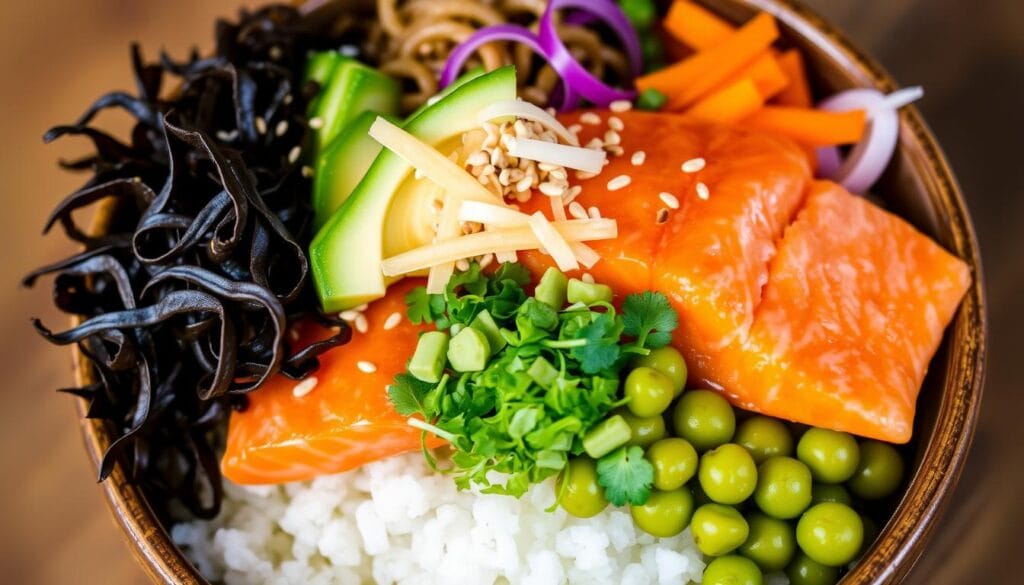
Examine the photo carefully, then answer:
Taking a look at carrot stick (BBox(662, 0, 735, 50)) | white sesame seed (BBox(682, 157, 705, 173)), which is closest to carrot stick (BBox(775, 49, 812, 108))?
carrot stick (BBox(662, 0, 735, 50))

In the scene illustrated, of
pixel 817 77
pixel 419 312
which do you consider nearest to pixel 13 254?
pixel 419 312

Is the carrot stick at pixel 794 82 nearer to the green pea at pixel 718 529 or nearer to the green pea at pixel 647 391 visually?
the green pea at pixel 647 391

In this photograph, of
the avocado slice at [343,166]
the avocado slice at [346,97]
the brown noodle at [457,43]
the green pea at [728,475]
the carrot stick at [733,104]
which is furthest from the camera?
the brown noodle at [457,43]

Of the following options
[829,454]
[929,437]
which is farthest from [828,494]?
[929,437]

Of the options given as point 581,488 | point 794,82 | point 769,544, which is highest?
point 794,82

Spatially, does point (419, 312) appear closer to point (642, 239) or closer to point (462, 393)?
point (462, 393)

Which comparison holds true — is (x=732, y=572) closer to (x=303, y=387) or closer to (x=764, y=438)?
(x=764, y=438)

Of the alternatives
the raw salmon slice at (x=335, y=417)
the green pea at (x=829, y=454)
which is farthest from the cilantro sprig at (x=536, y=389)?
the green pea at (x=829, y=454)
